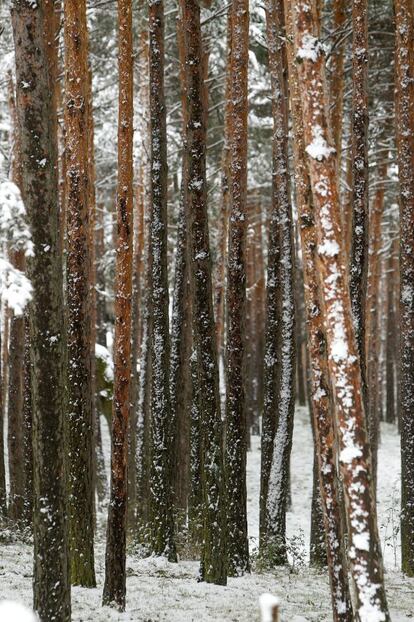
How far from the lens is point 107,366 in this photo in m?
19.4

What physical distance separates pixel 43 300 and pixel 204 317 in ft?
11.1

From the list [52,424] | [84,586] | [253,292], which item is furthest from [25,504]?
[253,292]

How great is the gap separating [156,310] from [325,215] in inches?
199

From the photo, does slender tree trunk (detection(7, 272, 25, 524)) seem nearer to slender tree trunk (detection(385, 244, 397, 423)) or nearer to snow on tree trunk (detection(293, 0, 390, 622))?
snow on tree trunk (detection(293, 0, 390, 622))

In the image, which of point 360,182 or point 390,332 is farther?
point 390,332

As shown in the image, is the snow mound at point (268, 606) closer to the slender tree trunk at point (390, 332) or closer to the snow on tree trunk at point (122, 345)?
the snow on tree trunk at point (122, 345)

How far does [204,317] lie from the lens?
9336 millimetres

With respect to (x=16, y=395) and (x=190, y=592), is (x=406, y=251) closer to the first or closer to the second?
(x=190, y=592)

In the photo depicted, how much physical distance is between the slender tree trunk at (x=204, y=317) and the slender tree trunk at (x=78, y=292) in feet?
4.58

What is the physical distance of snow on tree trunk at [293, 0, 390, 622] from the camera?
229 inches

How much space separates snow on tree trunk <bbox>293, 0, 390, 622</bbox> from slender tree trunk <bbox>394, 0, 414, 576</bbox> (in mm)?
5557

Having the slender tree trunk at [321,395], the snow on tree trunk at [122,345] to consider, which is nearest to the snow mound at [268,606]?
the slender tree trunk at [321,395]

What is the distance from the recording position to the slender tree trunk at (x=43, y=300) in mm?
6148

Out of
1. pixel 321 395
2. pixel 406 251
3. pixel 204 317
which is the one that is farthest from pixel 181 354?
pixel 321 395
